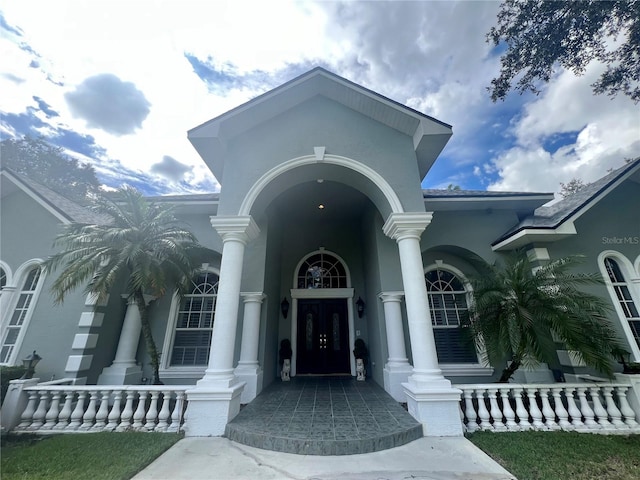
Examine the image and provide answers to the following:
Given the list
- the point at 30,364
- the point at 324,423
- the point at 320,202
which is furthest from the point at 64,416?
the point at 320,202

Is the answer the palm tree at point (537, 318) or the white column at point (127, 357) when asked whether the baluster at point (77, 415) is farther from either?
the palm tree at point (537, 318)

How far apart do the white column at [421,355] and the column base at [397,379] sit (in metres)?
1.31

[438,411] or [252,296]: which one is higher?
[252,296]

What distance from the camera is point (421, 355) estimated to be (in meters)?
4.84

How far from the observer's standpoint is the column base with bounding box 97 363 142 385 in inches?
257

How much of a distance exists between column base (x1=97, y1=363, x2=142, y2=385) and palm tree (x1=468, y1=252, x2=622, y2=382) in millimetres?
8932

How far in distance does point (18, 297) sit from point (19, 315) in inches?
19.3

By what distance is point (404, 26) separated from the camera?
6.60 meters

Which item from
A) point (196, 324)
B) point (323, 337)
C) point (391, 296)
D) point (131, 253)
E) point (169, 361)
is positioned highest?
point (131, 253)

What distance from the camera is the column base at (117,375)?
654 centimetres

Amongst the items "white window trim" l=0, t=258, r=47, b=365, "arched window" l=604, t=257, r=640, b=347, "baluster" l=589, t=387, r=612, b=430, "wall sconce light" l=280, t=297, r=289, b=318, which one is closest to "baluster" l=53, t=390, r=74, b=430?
"white window trim" l=0, t=258, r=47, b=365

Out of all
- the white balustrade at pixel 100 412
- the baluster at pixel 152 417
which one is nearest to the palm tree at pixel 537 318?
the white balustrade at pixel 100 412

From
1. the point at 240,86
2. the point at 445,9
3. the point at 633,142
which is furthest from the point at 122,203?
the point at 633,142

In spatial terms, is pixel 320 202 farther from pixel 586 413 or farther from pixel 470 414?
pixel 586 413
